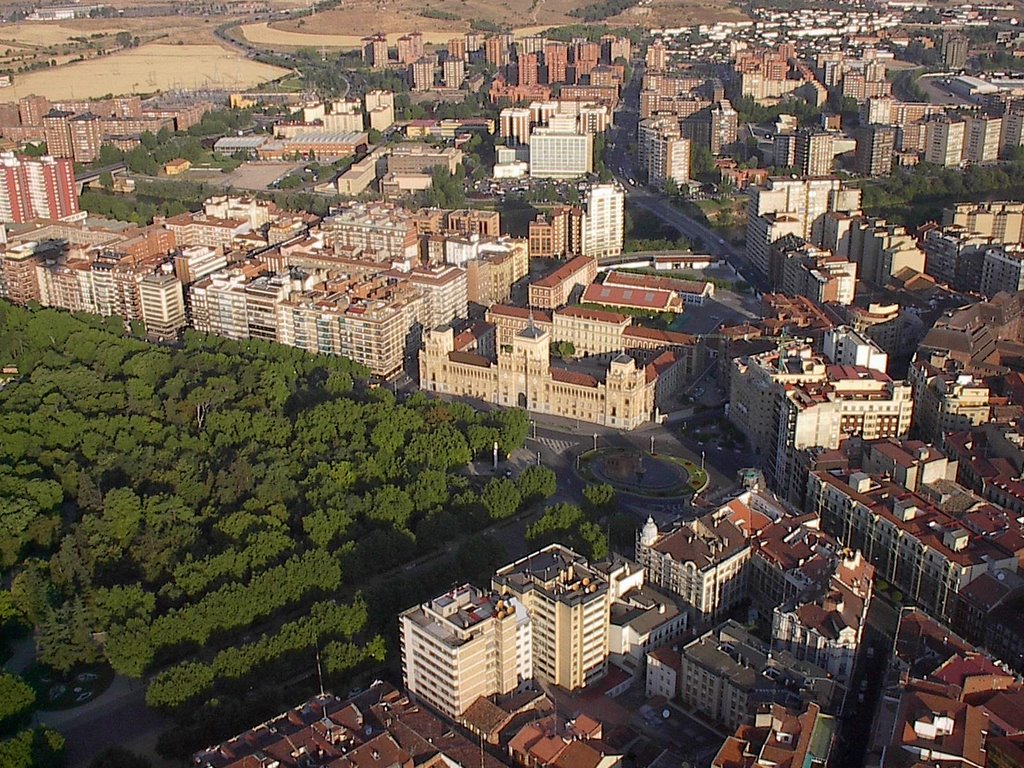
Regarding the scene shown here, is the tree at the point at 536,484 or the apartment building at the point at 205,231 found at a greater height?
the apartment building at the point at 205,231

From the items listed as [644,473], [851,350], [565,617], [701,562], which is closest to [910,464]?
[851,350]

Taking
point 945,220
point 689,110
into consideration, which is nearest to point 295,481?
point 945,220

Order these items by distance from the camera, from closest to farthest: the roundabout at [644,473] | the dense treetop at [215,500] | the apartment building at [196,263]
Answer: the dense treetop at [215,500] → the roundabout at [644,473] → the apartment building at [196,263]

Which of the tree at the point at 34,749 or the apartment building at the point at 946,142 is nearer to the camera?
the tree at the point at 34,749

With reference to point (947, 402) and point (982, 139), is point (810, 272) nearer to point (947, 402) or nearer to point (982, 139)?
point (947, 402)

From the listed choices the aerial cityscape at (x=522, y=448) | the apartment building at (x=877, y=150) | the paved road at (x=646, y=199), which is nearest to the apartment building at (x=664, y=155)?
the aerial cityscape at (x=522, y=448)

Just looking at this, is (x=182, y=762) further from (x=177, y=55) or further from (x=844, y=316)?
(x=177, y=55)

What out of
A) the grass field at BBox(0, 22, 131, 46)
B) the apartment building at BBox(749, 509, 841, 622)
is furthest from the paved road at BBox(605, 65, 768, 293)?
the grass field at BBox(0, 22, 131, 46)

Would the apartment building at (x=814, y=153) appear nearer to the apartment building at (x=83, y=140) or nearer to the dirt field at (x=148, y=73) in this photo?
the apartment building at (x=83, y=140)
